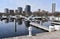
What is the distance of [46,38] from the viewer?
448 inches

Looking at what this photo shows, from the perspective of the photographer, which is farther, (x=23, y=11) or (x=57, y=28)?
(x=23, y=11)

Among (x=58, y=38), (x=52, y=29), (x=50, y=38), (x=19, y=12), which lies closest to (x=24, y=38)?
(x=50, y=38)

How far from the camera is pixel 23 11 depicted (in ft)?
519

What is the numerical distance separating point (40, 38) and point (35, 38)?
1.55 feet

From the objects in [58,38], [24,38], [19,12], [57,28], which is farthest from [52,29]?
[19,12]

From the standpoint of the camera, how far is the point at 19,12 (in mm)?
155500

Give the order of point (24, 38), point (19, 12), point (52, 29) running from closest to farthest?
point (24, 38), point (52, 29), point (19, 12)

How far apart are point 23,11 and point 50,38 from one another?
147727 mm

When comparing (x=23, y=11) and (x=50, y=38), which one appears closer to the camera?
(x=50, y=38)

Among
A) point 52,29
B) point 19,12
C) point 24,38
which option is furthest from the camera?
point 19,12

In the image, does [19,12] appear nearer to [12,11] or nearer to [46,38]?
[12,11]

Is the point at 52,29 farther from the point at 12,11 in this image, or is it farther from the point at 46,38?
the point at 12,11

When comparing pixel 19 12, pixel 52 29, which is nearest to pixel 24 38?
pixel 52 29

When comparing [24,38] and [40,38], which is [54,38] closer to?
[40,38]
